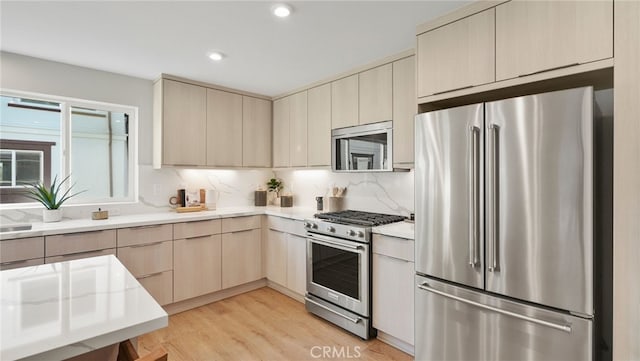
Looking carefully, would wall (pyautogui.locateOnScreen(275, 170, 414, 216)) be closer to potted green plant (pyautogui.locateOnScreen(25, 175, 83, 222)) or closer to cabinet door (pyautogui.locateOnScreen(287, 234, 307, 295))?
cabinet door (pyautogui.locateOnScreen(287, 234, 307, 295))

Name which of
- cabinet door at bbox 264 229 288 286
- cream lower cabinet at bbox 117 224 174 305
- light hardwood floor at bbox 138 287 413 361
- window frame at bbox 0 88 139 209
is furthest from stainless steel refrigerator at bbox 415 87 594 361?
window frame at bbox 0 88 139 209

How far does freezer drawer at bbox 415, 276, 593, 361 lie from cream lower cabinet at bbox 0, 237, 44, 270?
112 inches

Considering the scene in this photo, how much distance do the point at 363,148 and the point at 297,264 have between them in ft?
4.63

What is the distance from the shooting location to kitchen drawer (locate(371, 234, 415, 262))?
233 centimetres

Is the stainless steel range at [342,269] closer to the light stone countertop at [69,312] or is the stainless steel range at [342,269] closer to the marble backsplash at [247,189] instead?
the marble backsplash at [247,189]

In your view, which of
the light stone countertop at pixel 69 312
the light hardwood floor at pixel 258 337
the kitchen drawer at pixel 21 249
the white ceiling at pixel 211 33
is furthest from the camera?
the light hardwood floor at pixel 258 337

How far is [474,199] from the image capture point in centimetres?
179

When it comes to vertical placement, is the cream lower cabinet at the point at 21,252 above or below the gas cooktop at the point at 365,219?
below

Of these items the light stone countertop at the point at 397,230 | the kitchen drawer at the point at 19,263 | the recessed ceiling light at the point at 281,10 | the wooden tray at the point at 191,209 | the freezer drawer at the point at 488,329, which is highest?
the recessed ceiling light at the point at 281,10

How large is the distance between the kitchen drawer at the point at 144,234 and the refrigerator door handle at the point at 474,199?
266 cm

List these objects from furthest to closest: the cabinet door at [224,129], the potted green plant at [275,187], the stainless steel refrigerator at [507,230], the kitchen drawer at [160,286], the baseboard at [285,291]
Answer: the potted green plant at [275,187], the cabinet door at [224,129], the baseboard at [285,291], the kitchen drawer at [160,286], the stainless steel refrigerator at [507,230]

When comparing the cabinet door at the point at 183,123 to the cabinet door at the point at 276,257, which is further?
the cabinet door at the point at 276,257

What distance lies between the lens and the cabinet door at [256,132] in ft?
13.2

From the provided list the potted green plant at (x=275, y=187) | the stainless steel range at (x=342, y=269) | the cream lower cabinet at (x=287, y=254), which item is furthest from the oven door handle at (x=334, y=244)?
the potted green plant at (x=275, y=187)
